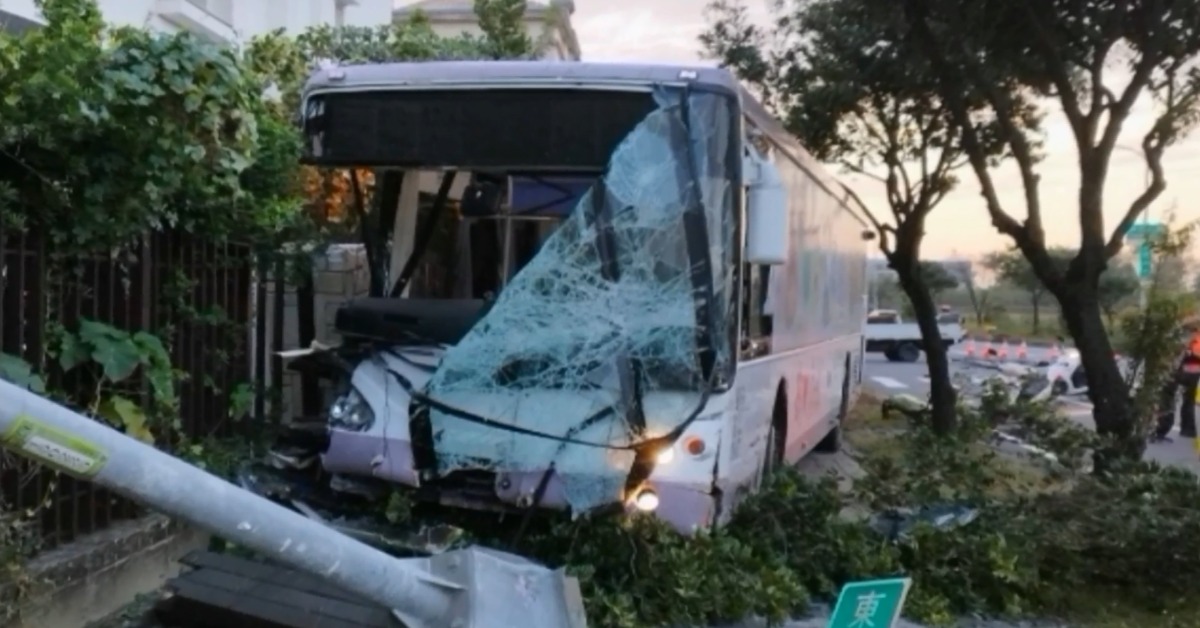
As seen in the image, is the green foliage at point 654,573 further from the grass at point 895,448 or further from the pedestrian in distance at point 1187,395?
the pedestrian in distance at point 1187,395

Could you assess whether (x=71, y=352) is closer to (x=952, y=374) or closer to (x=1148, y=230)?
(x=1148, y=230)

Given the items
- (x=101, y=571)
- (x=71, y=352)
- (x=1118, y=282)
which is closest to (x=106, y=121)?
(x=71, y=352)

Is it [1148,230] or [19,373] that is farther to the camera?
[1148,230]

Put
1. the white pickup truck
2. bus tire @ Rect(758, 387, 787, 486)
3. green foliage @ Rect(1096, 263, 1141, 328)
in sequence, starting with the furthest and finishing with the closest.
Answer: the white pickup truck, green foliage @ Rect(1096, 263, 1141, 328), bus tire @ Rect(758, 387, 787, 486)

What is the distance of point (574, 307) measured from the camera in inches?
270

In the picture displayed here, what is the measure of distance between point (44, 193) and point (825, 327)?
8179 mm

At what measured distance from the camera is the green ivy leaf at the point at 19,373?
5930 mm

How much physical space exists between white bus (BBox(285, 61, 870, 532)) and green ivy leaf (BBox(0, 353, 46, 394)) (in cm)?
157

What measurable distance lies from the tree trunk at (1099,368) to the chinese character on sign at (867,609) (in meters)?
7.25

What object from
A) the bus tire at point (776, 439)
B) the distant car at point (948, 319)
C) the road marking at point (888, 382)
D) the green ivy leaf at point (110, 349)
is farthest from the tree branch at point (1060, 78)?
the distant car at point (948, 319)

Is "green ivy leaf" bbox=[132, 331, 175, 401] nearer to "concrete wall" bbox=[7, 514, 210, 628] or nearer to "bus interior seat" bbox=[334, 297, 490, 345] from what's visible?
"concrete wall" bbox=[7, 514, 210, 628]

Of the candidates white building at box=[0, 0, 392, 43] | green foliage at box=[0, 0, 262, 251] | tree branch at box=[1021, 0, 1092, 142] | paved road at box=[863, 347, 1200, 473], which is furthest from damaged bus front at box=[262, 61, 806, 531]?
paved road at box=[863, 347, 1200, 473]

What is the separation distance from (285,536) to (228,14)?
46.2 ft

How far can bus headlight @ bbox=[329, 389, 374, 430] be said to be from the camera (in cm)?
702
